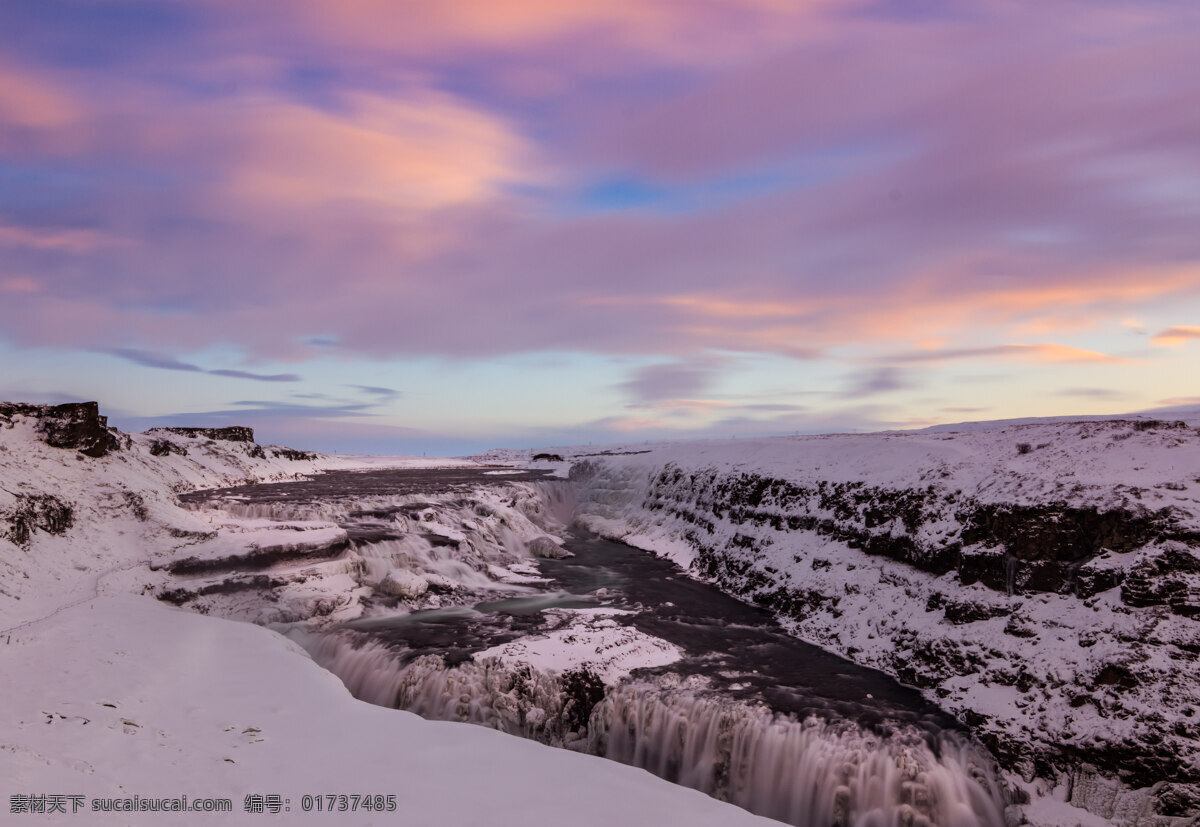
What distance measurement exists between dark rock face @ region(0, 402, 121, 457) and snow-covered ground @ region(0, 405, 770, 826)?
29.2 ft

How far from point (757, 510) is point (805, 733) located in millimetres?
15782

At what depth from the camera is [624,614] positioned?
20.4m

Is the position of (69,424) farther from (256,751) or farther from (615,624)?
(615,624)

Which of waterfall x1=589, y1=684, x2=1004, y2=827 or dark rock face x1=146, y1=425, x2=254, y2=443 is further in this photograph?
dark rock face x1=146, y1=425, x2=254, y2=443

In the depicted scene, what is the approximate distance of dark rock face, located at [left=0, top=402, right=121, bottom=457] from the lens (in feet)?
87.5

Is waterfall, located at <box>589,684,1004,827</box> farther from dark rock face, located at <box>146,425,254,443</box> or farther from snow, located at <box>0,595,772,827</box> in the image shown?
dark rock face, located at <box>146,425,254,443</box>

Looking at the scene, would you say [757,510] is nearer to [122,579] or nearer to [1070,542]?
[1070,542]

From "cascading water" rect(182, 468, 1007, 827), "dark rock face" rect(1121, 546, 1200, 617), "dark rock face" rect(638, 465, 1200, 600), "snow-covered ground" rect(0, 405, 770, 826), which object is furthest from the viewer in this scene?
"dark rock face" rect(638, 465, 1200, 600)

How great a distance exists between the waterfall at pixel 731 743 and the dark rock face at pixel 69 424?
66.6ft

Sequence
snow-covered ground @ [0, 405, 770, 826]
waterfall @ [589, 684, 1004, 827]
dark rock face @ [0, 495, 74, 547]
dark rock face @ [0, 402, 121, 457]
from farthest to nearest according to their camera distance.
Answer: dark rock face @ [0, 402, 121, 457] → dark rock face @ [0, 495, 74, 547] → waterfall @ [589, 684, 1004, 827] → snow-covered ground @ [0, 405, 770, 826]

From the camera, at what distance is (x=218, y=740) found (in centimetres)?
1012

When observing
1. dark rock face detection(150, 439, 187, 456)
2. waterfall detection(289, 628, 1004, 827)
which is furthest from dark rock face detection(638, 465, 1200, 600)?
dark rock face detection(150, 439, 187, 456)

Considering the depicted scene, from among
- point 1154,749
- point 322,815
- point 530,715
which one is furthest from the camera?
point 530,715

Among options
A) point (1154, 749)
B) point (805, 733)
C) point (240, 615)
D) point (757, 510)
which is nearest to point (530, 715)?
point (805, 733)
